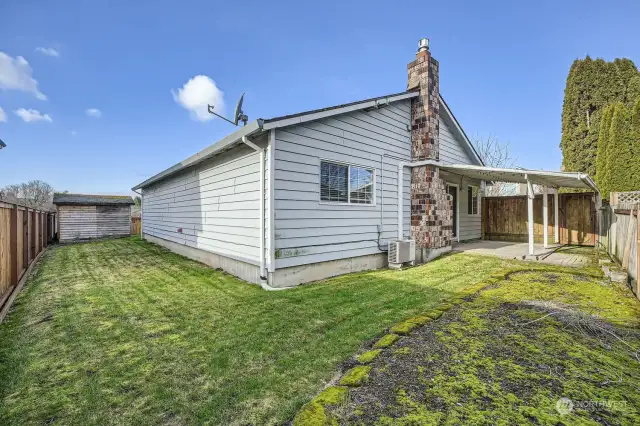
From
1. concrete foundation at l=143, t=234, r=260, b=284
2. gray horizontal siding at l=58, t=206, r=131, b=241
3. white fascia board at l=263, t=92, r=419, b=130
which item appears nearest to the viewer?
white fascia board at l=263, t=92, r=419, b=130

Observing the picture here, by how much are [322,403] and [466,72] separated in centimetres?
1641

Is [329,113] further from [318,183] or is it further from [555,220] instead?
[555,220]

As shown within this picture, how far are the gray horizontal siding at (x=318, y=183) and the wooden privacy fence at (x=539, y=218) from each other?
20.7 feet

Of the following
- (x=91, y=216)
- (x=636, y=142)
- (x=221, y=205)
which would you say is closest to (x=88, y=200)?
(x=91, y=216)

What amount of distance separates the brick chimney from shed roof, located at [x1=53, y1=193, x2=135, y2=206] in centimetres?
1818

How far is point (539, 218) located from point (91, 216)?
23331 mm

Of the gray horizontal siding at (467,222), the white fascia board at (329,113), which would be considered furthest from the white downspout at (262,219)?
the gray horizontal siding at (467,222)

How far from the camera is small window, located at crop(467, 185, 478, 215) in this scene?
1200 cm

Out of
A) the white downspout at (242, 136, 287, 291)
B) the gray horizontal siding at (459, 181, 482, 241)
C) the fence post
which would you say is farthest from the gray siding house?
the fence post

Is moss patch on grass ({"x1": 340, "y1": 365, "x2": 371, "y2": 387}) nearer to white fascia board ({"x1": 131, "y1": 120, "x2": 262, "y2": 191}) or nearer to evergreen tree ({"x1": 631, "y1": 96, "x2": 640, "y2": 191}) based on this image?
white fascia board ({"x1": 131, "y1": 120, "x2": 262, "y2": 191})

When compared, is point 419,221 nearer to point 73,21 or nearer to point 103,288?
point 103,288

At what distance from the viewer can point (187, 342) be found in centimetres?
347

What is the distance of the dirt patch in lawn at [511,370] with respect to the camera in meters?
2.04

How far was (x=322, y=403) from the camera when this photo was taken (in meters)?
2.19
